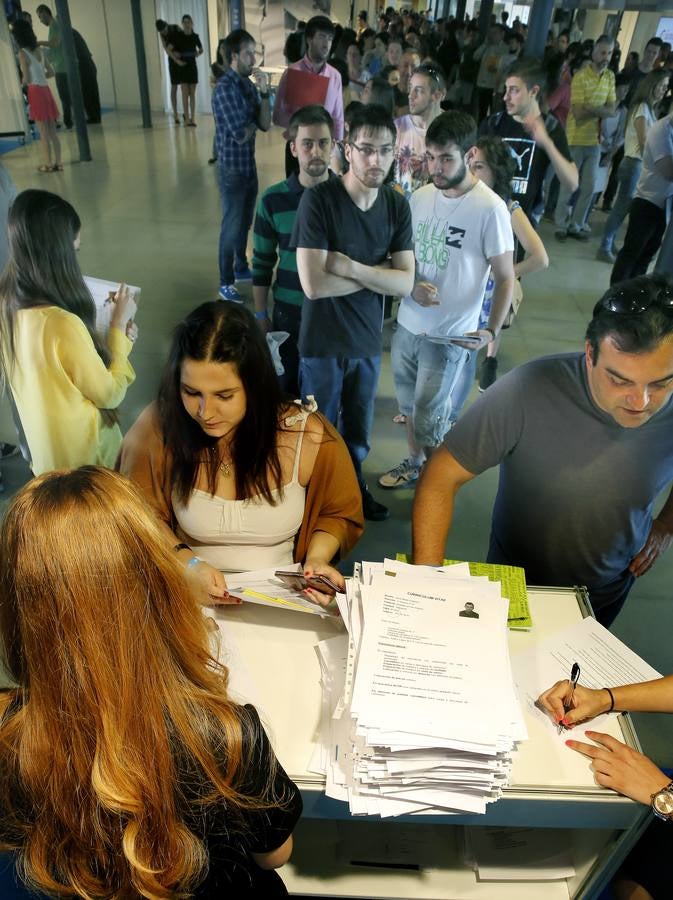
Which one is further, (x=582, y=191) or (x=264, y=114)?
(x=582, y=191)

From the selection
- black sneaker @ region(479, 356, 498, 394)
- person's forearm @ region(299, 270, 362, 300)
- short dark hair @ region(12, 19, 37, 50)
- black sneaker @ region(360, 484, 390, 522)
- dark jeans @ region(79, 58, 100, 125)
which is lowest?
black sneaker @ region(360, 484, 390, 522)

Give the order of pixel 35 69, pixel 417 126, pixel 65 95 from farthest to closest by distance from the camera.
Result: pixel 417 126, pixel 65 95, pixel 35 69

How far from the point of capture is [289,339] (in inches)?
110

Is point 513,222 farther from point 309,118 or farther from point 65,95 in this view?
point 65,95

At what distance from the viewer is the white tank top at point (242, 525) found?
1645 mm

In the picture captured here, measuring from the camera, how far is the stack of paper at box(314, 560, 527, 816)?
103cm

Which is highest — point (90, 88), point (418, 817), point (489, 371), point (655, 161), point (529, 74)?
point (529, 74)

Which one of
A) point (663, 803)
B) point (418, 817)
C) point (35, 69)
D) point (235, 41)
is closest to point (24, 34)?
point (35, 69)

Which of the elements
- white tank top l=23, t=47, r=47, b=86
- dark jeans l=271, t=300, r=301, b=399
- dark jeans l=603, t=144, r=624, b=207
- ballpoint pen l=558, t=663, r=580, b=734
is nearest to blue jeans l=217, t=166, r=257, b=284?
dark jeans l=271, t=300, r=301, b=399

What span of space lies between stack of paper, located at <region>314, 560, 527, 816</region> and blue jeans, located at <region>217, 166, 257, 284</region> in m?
2.03

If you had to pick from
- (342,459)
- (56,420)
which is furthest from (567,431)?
(56,420)

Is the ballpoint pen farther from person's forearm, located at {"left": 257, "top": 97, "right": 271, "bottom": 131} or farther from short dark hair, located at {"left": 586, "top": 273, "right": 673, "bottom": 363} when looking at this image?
person's forearm, located at {"left": 257, "top": 97, "right": 271, "bottom": 131}

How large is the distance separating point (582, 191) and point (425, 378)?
1.24 metres

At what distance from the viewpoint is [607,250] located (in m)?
3.61
